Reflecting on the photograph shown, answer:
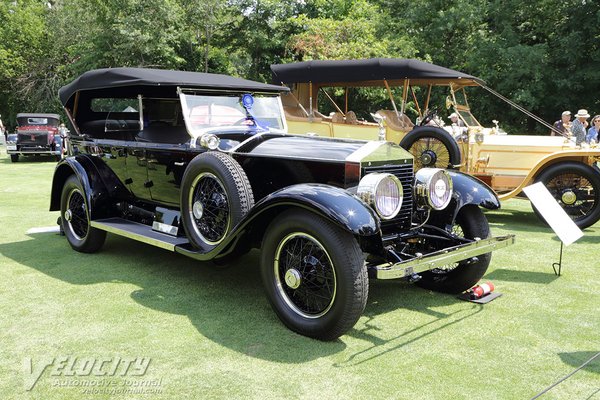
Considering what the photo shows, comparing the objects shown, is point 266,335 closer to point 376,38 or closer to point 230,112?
point 230,112

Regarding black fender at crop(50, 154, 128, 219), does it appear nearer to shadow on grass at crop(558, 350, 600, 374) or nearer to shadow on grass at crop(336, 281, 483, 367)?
shadow on grass at crop(336, 281, 483, 367)

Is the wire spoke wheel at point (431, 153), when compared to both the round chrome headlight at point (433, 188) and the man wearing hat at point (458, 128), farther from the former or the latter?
the round chrome headlight at point (433, 188)

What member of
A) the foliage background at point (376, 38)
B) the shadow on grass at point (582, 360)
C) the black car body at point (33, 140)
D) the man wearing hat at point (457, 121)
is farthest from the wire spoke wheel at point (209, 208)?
the black car body at point (33, 140)

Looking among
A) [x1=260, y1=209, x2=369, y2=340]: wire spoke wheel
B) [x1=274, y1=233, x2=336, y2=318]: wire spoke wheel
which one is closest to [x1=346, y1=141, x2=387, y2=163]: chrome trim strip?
[x1=260, y1=209, x2=369, y2=340]: wire spoke wheel

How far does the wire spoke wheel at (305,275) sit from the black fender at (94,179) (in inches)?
108

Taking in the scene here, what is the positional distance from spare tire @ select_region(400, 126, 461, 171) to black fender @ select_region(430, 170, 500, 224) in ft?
11.7

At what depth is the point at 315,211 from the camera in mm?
3420

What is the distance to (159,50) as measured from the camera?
23.1 metres

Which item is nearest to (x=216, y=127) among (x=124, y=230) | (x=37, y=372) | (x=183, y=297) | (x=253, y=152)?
(x=253, y=152)

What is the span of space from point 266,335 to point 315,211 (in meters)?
0.97

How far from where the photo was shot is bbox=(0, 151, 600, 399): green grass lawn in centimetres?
296

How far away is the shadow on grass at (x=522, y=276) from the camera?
16.1 ft

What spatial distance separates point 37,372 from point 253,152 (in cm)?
235

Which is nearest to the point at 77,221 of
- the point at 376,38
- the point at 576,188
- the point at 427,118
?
the point at 427,118
